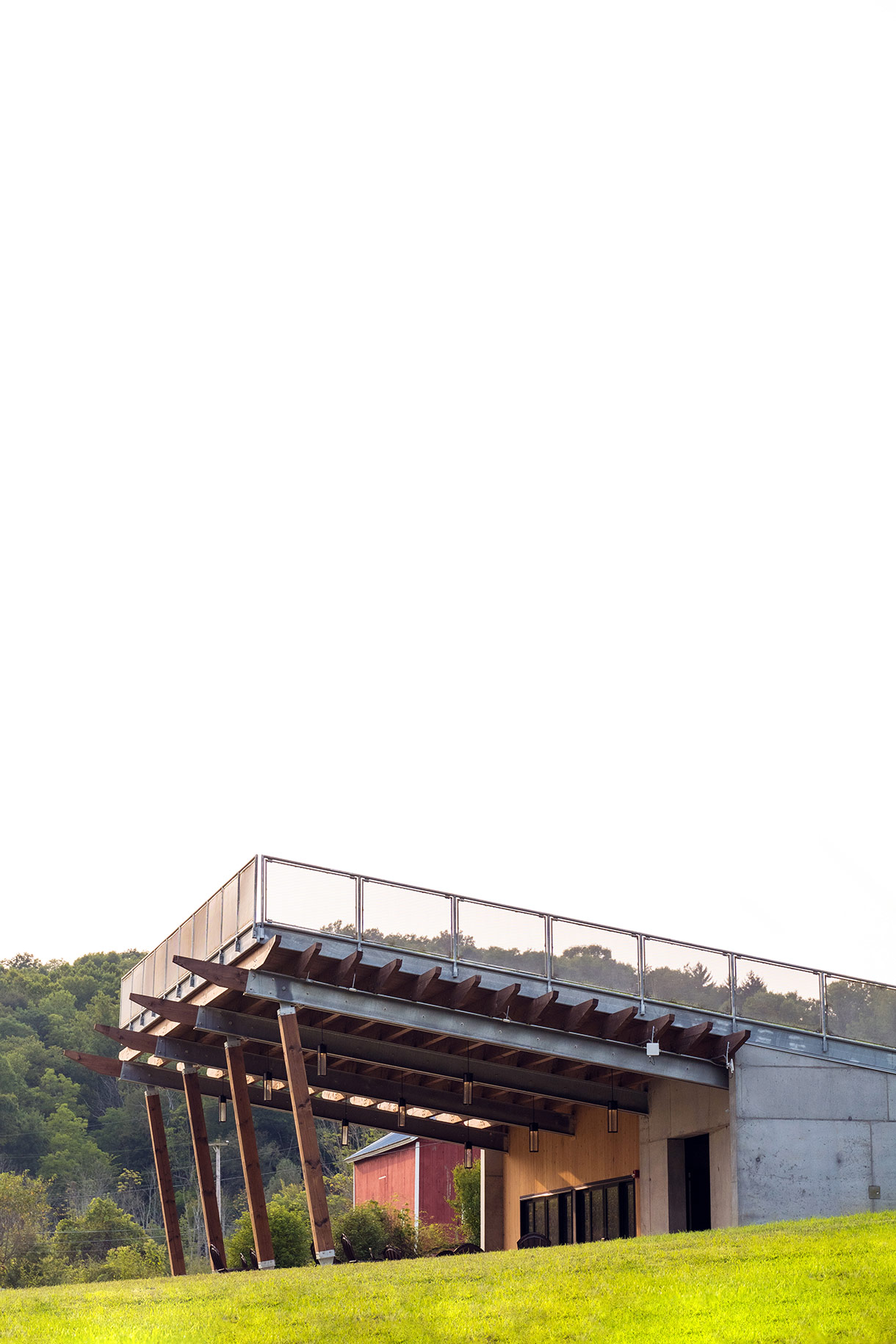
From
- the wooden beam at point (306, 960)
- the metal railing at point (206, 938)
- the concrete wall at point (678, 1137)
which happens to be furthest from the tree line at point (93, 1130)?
the wooden beam at point (306, 960)

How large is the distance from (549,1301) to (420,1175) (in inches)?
1272

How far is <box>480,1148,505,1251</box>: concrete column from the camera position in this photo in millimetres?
33281

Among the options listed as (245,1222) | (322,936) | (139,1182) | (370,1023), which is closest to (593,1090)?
(370,1023)

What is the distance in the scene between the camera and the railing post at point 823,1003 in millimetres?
21688

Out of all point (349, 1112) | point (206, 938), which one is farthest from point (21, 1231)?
point (206, 938)

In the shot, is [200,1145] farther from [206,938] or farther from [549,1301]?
[549,1301]

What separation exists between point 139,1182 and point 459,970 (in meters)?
66.3

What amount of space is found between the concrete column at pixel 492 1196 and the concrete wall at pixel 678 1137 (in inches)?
382

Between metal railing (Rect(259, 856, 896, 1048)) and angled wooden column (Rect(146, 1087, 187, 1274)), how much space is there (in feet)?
33.5

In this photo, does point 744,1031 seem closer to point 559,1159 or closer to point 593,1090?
point 593,1090

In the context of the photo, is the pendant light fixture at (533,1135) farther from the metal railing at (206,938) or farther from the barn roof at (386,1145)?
the barn roof at (386,1145)

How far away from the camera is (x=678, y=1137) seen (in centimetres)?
A: 2314

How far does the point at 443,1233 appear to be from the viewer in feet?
127

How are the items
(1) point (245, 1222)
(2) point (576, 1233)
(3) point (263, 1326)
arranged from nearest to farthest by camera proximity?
1. (3) point (263, 1326)
2. (2) point (576, 1233)
3. (1) point (245, 1222)
